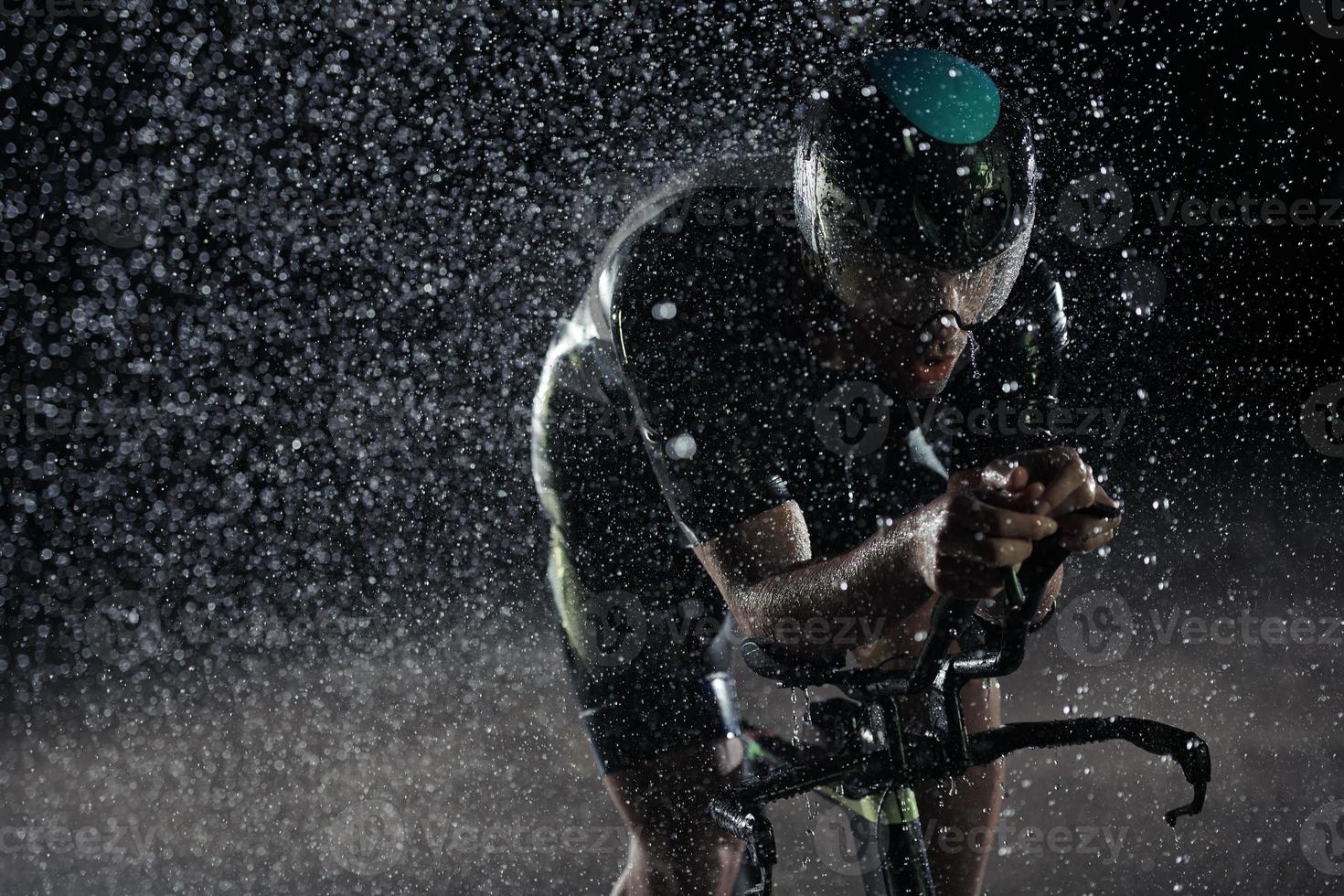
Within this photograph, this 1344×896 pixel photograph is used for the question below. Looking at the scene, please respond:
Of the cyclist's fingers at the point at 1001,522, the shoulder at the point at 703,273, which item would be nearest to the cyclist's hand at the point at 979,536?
the cyclist's fingers at the point at 1001,522

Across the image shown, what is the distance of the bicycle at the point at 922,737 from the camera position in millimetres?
750

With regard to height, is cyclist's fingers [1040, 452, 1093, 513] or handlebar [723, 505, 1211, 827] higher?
cyclist's fingers [1040, 452, 1093, 513]

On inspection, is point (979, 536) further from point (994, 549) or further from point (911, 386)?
point (911, 386)

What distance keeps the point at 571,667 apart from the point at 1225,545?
1.58 meters

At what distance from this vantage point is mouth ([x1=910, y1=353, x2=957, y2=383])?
106cm

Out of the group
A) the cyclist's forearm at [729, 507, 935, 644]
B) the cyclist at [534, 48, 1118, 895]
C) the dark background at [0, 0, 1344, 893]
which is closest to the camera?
the cyclist's forearm at [729, 507, 935, 644]

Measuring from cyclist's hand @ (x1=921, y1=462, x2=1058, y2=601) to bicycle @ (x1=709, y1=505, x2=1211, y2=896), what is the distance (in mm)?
15

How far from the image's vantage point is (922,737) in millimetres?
802

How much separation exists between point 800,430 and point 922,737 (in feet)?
1.34

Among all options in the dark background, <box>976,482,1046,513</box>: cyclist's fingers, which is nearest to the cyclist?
<box>976,482,1046,513</box>: cyclist's fingers

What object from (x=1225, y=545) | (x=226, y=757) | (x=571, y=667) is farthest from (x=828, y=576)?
(x=226, y=757)

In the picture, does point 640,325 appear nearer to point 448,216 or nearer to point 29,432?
point 448,216

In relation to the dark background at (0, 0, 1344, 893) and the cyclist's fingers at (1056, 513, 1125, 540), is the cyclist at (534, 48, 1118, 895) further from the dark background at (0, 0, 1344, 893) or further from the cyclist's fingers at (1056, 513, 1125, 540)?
the dark background at (0, 0, 1344, 893)

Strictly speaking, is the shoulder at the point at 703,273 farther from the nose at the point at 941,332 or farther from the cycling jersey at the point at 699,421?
the nose at the point at 941,332
